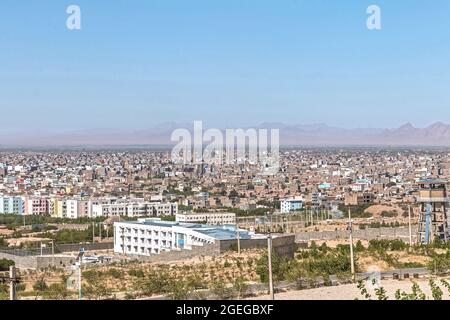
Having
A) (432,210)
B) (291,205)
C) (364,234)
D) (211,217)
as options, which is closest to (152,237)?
(364,234)

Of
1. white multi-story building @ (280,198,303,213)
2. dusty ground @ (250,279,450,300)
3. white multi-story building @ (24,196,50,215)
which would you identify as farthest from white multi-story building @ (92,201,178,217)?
dusty ground @ (250,279,450,300)

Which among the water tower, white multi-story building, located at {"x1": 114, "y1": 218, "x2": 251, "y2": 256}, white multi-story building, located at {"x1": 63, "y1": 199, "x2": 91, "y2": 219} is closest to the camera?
the water tower

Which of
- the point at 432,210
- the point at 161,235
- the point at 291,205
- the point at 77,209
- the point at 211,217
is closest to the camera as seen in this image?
the point at 432,210

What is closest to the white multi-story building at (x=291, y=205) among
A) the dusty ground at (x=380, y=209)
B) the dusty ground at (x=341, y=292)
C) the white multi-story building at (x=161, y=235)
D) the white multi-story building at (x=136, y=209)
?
the dusty ground at (x=380, y=209)

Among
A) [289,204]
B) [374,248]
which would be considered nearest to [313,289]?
[374,248]

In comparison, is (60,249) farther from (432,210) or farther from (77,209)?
(77,209)

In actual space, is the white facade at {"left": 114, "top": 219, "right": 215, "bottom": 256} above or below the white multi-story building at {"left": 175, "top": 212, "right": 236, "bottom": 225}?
above

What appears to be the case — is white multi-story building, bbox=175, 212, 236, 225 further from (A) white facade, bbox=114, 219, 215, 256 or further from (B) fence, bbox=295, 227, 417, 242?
(B) fence, bbox=295, 227, 417, 242
